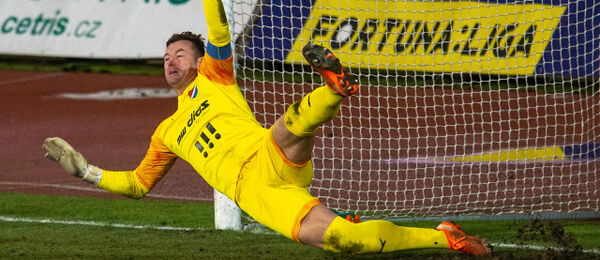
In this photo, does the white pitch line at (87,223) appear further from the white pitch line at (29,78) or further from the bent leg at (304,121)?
the white pitch line at (29,78)

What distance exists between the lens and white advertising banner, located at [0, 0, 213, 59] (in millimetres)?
13023

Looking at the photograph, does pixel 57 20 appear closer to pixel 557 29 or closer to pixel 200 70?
pixel 557 29

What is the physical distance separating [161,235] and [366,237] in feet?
7.78

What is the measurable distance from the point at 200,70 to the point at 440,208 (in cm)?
295

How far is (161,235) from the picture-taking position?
17.9 feet

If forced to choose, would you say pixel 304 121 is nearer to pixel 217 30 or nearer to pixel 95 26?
pixel 217 30

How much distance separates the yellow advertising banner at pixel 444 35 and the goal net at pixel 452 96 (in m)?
0.03

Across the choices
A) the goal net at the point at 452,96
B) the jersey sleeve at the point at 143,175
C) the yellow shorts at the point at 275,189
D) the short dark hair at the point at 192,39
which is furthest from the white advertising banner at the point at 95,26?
the yellow shorts at the point at 275,189

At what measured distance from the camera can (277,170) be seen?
3.67 meters

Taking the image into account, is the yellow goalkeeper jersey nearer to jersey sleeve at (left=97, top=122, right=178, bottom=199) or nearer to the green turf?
jersey sleeve at (left=97, top=122, right=178, bottom=199)

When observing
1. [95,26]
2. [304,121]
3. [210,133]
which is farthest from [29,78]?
[304,121]

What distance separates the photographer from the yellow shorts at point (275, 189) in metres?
3.62

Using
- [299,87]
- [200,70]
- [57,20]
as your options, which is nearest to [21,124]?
[57,20]

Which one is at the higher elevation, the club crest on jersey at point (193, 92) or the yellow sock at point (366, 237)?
the club crest on jersey at point (193, 92)
